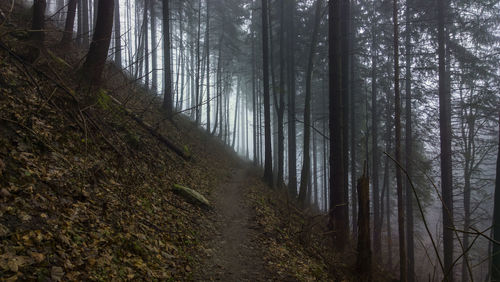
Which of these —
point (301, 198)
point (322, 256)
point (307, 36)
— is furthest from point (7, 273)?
point (307, 36)

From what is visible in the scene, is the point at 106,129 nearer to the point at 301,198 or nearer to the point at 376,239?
the point at 301,198

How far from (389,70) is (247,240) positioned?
13.5 m

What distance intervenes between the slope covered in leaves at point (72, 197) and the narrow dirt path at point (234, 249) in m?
0.40

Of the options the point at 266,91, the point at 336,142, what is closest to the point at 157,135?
the point at 266,91

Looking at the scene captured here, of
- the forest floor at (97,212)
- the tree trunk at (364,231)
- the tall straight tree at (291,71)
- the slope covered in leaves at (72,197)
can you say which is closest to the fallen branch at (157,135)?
the forest floor at (97,212)

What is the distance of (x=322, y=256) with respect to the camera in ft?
20.6

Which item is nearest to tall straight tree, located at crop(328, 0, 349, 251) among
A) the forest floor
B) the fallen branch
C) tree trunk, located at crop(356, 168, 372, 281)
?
the forest floor

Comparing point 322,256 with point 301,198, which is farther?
point 301,198

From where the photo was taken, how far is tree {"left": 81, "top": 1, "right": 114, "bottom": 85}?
21.7 feet

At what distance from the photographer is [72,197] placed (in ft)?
12.7

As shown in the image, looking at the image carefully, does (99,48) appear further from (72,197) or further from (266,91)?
(266,91)

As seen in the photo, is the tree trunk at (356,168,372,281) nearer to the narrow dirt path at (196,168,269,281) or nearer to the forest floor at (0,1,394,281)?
the forest floor at (0,1,394,281)

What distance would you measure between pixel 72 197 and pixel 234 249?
10.2 ft

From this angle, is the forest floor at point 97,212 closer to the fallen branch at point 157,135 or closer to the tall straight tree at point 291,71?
the fallen branch at point 157,135
